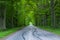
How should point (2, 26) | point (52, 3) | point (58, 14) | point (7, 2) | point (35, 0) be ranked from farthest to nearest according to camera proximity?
→ point (35, 0) → point (58, 14) → point (52, 3) → point (2, 26) → point (7, 2)

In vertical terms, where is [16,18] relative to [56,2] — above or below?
below

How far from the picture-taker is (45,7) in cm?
4859

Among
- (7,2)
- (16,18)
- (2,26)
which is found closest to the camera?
(7,2)

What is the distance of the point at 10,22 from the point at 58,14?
46.9 ft

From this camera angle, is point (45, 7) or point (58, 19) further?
point (45, 7)

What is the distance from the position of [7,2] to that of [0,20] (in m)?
5.38

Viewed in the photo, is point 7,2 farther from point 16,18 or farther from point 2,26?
point 16,18

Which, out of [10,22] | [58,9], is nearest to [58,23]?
[58,9]

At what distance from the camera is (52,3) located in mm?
38562

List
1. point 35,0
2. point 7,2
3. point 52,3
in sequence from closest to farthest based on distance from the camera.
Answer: point 7,2 → point 52,3 → point 35,0

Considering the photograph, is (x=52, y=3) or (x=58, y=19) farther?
(x=58, y=19)

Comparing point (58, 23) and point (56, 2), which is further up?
point (56, 2)

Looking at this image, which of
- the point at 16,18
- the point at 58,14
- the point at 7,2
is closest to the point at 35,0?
the point at 58,14

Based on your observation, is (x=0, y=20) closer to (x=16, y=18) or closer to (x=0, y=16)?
(x=0, y=16)
